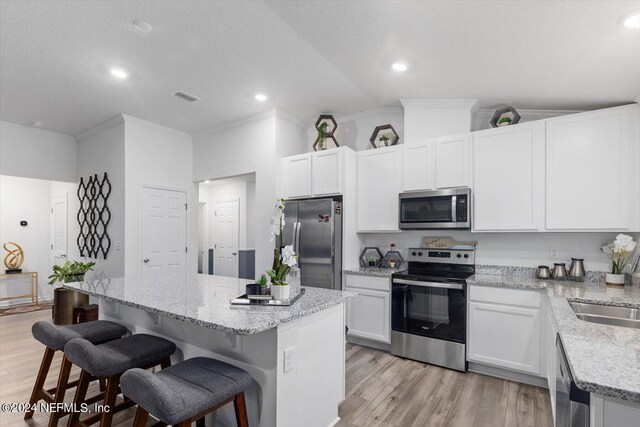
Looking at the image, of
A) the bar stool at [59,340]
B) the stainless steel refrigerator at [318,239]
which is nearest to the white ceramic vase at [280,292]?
the bar stool at [59,340]

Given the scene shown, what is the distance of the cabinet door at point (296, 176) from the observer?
13.4 feet

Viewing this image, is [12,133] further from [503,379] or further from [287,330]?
[503,379]

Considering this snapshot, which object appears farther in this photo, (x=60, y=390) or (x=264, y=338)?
(x=60, y=390)

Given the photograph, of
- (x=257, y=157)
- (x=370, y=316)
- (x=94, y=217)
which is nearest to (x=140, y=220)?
(x=94, y=217)

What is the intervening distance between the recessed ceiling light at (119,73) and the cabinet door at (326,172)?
7.00 ft

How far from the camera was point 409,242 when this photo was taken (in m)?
3.96

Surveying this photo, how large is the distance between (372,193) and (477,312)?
65.8 inches

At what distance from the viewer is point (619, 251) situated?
2684mm

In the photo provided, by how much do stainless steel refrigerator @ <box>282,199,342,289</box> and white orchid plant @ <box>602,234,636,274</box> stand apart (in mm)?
2417

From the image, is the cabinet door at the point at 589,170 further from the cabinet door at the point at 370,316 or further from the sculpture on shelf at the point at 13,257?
the sculpture on shelf at the point at 13,257

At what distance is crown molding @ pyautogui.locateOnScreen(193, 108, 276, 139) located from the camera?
4.37 meters

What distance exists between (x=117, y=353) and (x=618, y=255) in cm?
373

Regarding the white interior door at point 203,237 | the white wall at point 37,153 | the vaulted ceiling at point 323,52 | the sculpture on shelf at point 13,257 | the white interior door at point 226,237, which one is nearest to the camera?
the vaulted ceiling at point 323,52

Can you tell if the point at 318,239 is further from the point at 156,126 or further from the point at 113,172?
the point at 113,172
